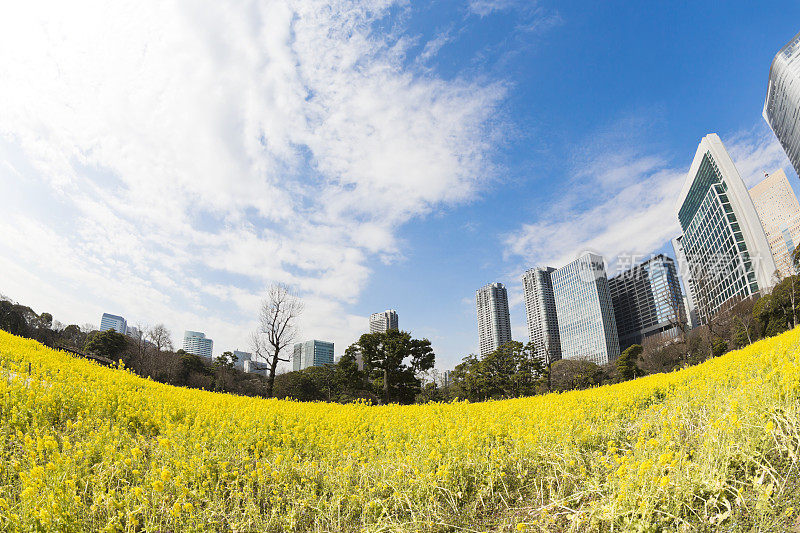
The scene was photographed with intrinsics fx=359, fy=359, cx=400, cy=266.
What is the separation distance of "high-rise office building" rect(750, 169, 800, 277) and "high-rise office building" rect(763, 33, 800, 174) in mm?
19887

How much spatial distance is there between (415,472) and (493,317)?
10832cm

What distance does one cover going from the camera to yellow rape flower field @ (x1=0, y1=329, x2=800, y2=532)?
2416 millimetres

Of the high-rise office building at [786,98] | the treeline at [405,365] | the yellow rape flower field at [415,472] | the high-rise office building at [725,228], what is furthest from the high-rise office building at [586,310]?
the yellow rape flower field at [415,472]

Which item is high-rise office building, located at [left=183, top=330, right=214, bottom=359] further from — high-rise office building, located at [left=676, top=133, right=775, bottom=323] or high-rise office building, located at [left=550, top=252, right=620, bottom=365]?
high-rise office building, located at [left=676, top=133, right=775, bottom=323]

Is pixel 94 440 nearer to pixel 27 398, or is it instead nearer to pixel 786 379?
pixel 27 398

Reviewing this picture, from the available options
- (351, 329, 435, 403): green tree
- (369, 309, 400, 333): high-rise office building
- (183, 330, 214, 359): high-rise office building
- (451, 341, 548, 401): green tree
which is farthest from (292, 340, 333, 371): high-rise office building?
(351, 329, 435, 403): green tree

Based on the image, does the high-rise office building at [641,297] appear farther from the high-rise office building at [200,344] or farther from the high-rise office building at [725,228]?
the high-rise office building at [200,344]

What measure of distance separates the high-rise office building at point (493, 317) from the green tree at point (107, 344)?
3593 inches

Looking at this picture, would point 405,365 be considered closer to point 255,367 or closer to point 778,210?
point 255,367

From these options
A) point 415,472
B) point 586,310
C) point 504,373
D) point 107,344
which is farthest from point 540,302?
point 415,472

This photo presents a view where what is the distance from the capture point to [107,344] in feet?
93.2

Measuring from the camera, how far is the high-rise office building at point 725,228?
65625 mm

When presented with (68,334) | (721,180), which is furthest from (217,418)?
(721,180)

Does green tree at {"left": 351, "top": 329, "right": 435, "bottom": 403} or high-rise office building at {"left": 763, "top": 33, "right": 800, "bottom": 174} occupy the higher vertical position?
high-rise office building at {"left": 763, "top": 33, "right": 800, "bottom": 174}
